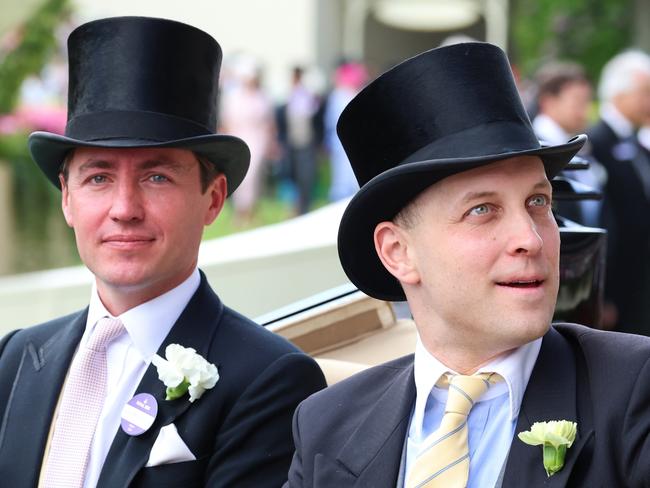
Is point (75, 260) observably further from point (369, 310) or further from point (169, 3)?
point (169, 3)

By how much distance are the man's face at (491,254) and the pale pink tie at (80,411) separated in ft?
3.56

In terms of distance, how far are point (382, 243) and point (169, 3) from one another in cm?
2338

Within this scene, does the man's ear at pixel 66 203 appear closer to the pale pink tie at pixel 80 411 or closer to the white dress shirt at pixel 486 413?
the pale pink tie at pixel 80 411

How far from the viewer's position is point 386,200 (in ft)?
8.88

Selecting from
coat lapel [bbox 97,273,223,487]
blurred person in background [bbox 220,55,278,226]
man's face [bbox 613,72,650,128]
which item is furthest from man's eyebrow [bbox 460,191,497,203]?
blurred person in background [bbox 220,55,278,226]

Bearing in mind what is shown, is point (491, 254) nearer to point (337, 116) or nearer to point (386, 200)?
point (386, 200)

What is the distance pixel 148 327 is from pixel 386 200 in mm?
918

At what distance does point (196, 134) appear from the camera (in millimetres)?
3336

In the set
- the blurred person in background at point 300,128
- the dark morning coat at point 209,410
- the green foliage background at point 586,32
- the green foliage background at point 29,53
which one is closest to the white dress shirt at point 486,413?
the dark morning coat at point 209,410

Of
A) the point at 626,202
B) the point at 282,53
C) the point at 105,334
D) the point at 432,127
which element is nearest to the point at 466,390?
the point at 432,127

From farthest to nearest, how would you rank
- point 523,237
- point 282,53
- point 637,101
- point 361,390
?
1. point 282,53
2. point 637,101
3. point 361,390
4. point 523,237

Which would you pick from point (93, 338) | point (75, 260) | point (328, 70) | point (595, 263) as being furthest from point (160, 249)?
point (328, 70)

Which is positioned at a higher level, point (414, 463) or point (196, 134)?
point (196, 134)

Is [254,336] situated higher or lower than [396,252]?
lower
